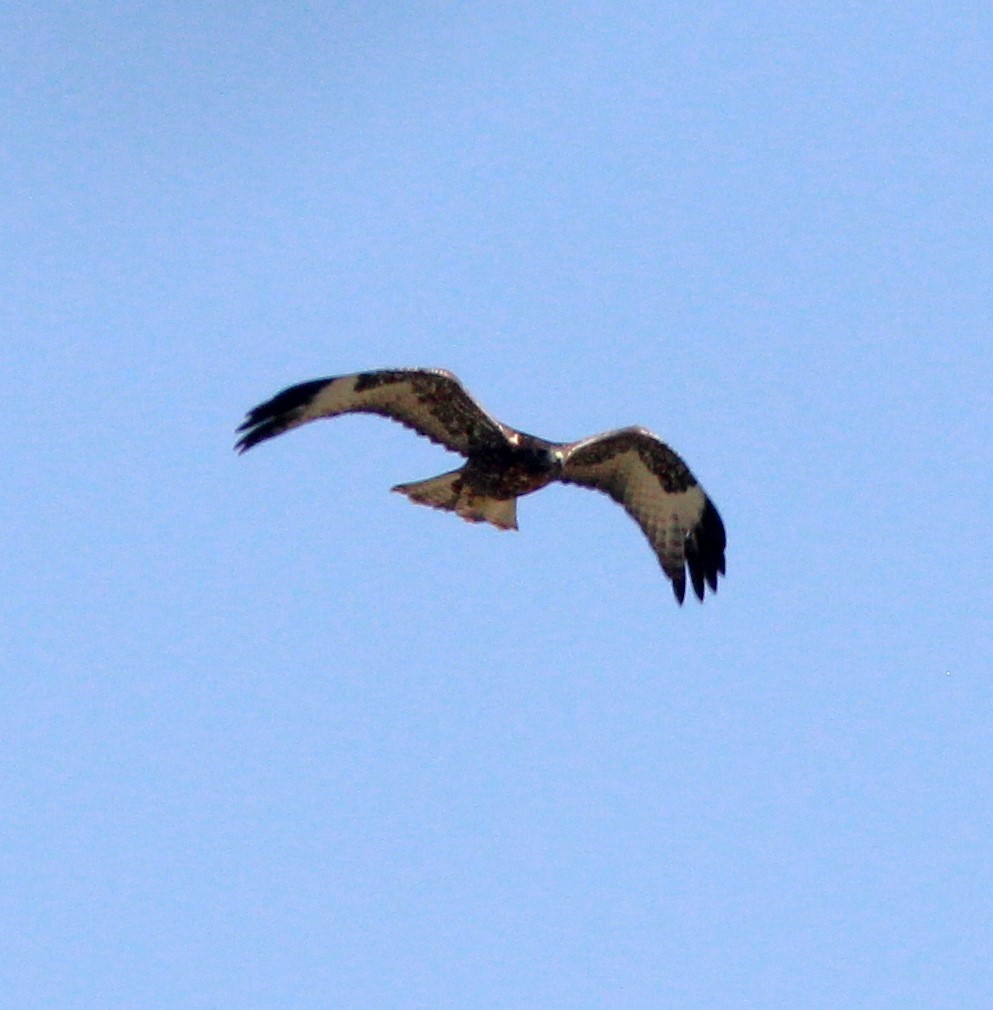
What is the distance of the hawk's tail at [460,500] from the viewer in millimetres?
15461

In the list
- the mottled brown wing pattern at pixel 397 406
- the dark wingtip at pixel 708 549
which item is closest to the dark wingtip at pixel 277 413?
the mottled brown wing pattern at pixel 397 406

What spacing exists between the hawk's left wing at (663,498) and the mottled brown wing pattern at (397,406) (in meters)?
1.18

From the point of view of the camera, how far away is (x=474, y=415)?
1522cm

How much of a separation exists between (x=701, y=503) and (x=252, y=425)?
3815 mm

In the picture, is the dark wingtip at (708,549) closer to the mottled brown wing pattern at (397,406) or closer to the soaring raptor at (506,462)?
the soaring raptor at (506,462)

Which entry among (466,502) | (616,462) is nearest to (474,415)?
(466,502)

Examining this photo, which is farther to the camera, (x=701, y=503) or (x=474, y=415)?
(x=701, y=503)

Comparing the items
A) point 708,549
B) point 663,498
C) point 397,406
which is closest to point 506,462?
point 397,406

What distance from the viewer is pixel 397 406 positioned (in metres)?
15.3

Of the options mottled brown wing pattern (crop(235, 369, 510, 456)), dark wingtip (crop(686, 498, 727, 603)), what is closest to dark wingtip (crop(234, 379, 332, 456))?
mottled brown wing pattern (crop(235, 369, 510, 456))

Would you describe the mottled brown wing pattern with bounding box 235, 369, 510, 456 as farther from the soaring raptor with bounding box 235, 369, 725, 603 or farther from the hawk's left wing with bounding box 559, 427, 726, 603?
the hawk's left wing with bounding box 559, 427, 726, 603

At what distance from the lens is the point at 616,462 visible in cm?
1659

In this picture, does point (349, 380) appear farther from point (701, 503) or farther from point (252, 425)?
point (701, 503)

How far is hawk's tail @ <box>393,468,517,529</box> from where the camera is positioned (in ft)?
50.7
